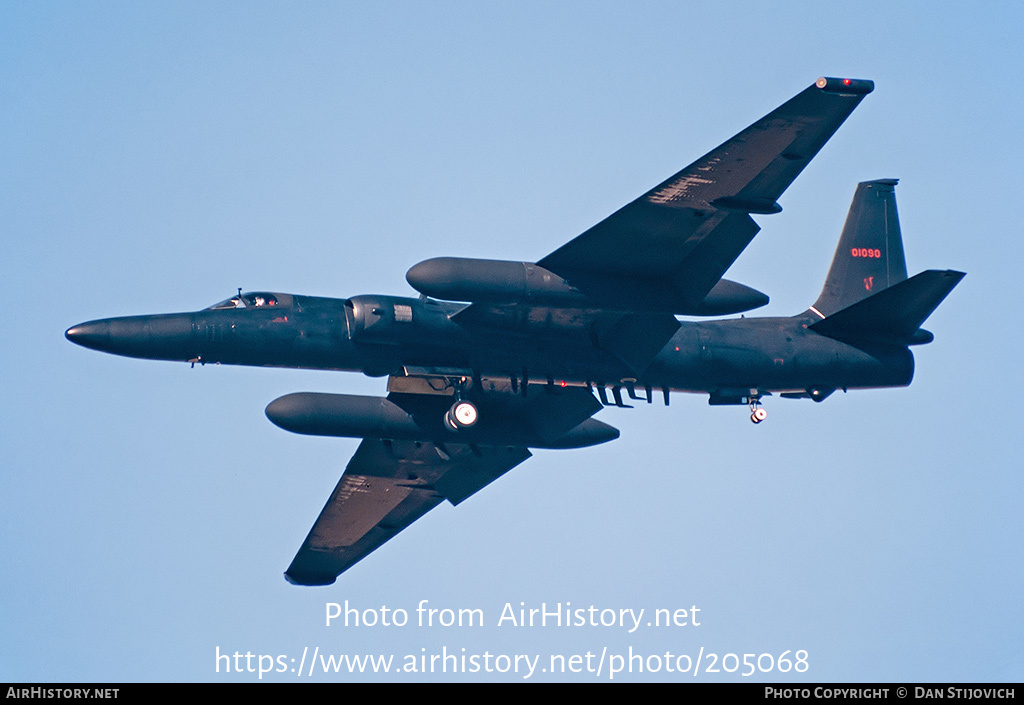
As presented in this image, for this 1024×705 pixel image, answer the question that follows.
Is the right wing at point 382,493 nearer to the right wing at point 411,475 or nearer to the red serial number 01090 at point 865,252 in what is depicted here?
the right wing at point 411,475

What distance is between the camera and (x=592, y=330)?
3061 centimetres

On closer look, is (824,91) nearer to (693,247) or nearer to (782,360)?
(693,247)

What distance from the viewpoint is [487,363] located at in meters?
30.7

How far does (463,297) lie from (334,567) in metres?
11.2

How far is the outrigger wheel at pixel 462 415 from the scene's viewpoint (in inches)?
1230

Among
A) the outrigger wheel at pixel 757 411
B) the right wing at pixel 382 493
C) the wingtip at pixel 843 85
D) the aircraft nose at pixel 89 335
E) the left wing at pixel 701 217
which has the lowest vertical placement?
the right wing at pixel 382 493

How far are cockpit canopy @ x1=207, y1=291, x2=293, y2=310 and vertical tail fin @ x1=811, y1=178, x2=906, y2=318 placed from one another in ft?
38.3

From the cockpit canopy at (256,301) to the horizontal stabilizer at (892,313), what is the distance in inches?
412

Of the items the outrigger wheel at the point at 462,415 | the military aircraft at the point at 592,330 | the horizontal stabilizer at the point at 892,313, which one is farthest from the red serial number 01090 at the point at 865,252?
the outrigger wheel at the point at 462,415

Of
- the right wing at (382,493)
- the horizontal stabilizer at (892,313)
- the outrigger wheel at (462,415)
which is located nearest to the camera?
the horizontal stabilizer at (892,313)

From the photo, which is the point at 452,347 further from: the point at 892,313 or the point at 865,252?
the point at 865,252

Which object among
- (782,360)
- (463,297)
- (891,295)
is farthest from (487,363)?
(891,295)

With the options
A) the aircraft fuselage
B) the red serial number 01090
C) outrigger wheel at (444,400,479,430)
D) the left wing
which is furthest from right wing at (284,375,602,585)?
the red serial number 01090

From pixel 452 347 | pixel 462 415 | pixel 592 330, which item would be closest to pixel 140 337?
pixel 452 347
